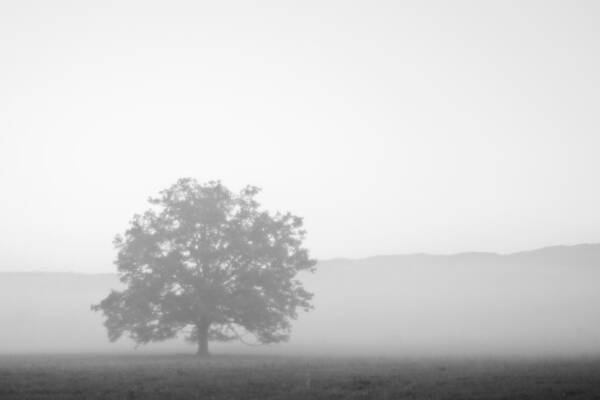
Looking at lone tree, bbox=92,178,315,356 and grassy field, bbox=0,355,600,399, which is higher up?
lone tree, bbox=92,178,315,356

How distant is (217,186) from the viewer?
45844 millimetres

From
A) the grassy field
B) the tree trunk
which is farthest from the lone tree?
the grassy field

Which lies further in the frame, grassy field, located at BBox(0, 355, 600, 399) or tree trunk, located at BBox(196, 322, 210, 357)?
tree trunk, located at BBox(196, 322, 210, 357)

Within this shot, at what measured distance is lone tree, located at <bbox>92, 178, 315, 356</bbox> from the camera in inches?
1681

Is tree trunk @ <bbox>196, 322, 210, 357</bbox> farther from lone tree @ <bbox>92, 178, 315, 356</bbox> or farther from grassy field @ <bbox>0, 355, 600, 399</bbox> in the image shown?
grassy field @ <bbox>0, 355, 600, 399</bbox>

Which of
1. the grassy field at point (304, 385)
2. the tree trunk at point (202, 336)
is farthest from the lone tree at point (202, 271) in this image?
the grassy field at point (304, 385)

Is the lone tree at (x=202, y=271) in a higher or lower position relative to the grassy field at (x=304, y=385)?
higher

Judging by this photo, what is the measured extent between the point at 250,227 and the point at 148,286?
9.90 meters

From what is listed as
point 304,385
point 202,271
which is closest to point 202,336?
point 202,271

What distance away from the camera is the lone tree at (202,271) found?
42.7 meters

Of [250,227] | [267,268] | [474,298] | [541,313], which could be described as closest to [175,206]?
[250,227]

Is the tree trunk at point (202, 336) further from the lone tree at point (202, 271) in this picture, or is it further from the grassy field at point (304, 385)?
the grassy field at point (304, 385)

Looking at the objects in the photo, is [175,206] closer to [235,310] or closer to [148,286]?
[148,286]

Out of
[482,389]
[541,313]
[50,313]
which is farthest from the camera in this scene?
[50,313]
